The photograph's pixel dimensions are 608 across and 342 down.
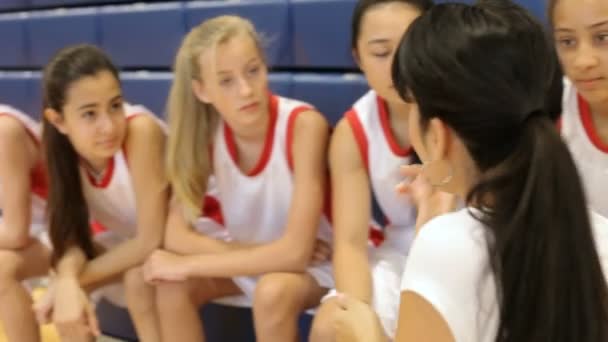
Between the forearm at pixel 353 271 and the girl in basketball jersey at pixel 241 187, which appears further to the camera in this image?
the girl in basketball jersey at pixel 241 187

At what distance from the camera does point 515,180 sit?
0.70m

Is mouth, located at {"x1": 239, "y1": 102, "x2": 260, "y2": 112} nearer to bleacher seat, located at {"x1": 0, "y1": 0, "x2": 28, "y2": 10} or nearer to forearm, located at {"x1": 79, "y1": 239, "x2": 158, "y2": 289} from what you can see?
forearm, located at {"x1": 79, "y1": 239, "x2": 158, "y2": 289}

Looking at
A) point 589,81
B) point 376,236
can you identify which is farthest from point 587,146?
point 376,236

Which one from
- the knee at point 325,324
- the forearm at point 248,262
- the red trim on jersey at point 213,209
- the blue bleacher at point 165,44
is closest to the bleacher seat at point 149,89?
→ the blue bleacher at point 165,44

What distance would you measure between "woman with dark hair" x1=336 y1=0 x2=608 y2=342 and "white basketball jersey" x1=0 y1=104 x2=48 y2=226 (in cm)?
116

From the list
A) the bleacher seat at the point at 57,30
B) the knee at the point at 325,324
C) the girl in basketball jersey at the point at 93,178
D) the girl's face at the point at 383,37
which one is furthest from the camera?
the bleacher seat at the point at 57,30

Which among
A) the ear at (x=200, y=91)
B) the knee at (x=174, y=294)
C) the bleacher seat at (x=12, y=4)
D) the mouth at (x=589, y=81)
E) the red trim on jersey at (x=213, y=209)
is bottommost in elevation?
the knee at (x=174, y=294)

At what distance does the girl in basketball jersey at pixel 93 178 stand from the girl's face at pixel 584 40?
2.59 ft

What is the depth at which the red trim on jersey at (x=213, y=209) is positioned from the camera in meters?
1.61

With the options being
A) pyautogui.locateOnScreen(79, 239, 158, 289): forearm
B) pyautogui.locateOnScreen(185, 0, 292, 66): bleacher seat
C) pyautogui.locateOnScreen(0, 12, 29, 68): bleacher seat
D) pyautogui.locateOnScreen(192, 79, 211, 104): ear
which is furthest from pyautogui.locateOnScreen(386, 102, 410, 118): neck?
pyautogui.locateOnScreen(0, 12, 29, 68): bleacher seat

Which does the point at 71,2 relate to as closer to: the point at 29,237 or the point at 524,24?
the point at 29,237

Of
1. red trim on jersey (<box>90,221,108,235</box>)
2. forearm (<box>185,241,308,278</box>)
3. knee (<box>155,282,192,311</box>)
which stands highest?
forearm (<box>185,241,308,278</box>)

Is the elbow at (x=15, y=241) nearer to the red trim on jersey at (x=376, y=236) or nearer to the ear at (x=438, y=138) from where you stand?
the red trim on jersey at (x=376, y=236)

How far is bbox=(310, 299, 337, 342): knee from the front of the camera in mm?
1191
